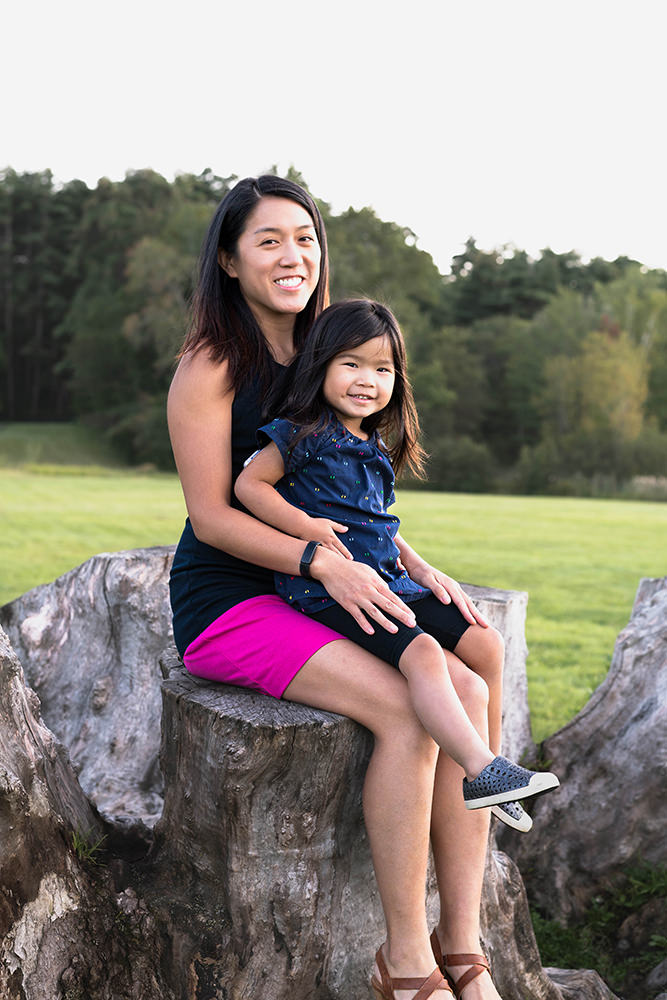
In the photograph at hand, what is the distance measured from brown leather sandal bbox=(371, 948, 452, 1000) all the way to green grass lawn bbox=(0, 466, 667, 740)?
10.5 ft

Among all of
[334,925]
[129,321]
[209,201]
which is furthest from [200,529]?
[209,201]

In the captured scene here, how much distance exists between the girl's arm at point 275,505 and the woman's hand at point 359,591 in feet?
0.25

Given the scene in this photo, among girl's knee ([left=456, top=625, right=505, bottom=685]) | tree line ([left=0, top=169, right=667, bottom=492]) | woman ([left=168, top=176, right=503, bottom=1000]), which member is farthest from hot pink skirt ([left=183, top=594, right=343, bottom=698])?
tree line ([left=0, top=169, right=667, bottom=492])

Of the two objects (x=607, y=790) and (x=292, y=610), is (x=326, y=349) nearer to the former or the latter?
(x=292, y=610)

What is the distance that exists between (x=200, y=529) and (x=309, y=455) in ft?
1.17

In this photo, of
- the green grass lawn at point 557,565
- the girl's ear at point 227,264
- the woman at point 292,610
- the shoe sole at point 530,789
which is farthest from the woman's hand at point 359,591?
the green grass lawn at point 557,565

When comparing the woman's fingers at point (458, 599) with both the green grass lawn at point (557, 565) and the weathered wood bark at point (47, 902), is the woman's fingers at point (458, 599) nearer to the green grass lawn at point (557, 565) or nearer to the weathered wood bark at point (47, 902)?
the weathered wood bark at point (47, 902)

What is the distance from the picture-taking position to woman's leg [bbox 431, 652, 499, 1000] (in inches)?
91.3

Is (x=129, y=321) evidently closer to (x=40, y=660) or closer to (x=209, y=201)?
(x=209, y=201)

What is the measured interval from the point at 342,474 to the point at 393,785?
2.67ft

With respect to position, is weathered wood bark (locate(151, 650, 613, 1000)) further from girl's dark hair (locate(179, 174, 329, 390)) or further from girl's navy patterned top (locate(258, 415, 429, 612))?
girl's dark hair (locate(179, 174, 329, 390))

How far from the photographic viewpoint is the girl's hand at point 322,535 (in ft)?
8.28

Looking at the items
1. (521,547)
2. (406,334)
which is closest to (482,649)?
(521,547)

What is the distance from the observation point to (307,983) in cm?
237
